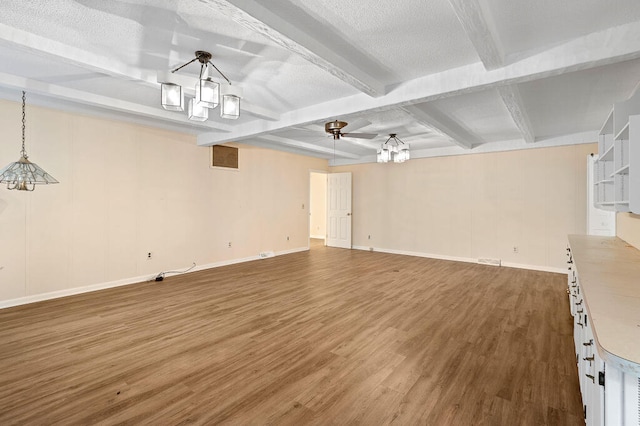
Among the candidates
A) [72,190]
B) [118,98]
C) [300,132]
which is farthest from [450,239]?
[72,190]

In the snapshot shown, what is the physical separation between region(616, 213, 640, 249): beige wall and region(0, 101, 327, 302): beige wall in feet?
19.7

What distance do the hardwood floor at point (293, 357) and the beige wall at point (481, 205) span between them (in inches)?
64.4

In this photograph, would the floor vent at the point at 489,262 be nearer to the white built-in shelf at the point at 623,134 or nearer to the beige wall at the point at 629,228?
the beige wall at the point at 629,228

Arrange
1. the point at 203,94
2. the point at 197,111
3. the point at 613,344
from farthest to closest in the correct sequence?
the point at 197,111
the point at 203,94
the point at 613,344

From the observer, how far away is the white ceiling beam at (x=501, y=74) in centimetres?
223

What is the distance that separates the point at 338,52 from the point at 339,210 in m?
6.25

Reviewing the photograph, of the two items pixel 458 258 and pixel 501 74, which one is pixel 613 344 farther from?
pixel 458 258

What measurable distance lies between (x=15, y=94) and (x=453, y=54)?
195 inches

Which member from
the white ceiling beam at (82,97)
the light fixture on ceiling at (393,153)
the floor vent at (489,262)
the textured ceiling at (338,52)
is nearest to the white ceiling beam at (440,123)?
the textured ceiling at (338,52)

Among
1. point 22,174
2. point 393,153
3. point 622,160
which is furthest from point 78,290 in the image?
point 622,160

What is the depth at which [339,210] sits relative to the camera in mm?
8719

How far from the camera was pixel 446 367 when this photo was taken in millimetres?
2451

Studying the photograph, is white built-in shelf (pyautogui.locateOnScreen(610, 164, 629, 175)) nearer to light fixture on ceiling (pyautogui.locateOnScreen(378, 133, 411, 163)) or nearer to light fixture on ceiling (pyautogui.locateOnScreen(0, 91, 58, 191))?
light fixture on ceiling (pyautogui.locateOnScreen(378, 133, 411, 163))

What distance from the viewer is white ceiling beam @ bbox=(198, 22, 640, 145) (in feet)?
7.30
